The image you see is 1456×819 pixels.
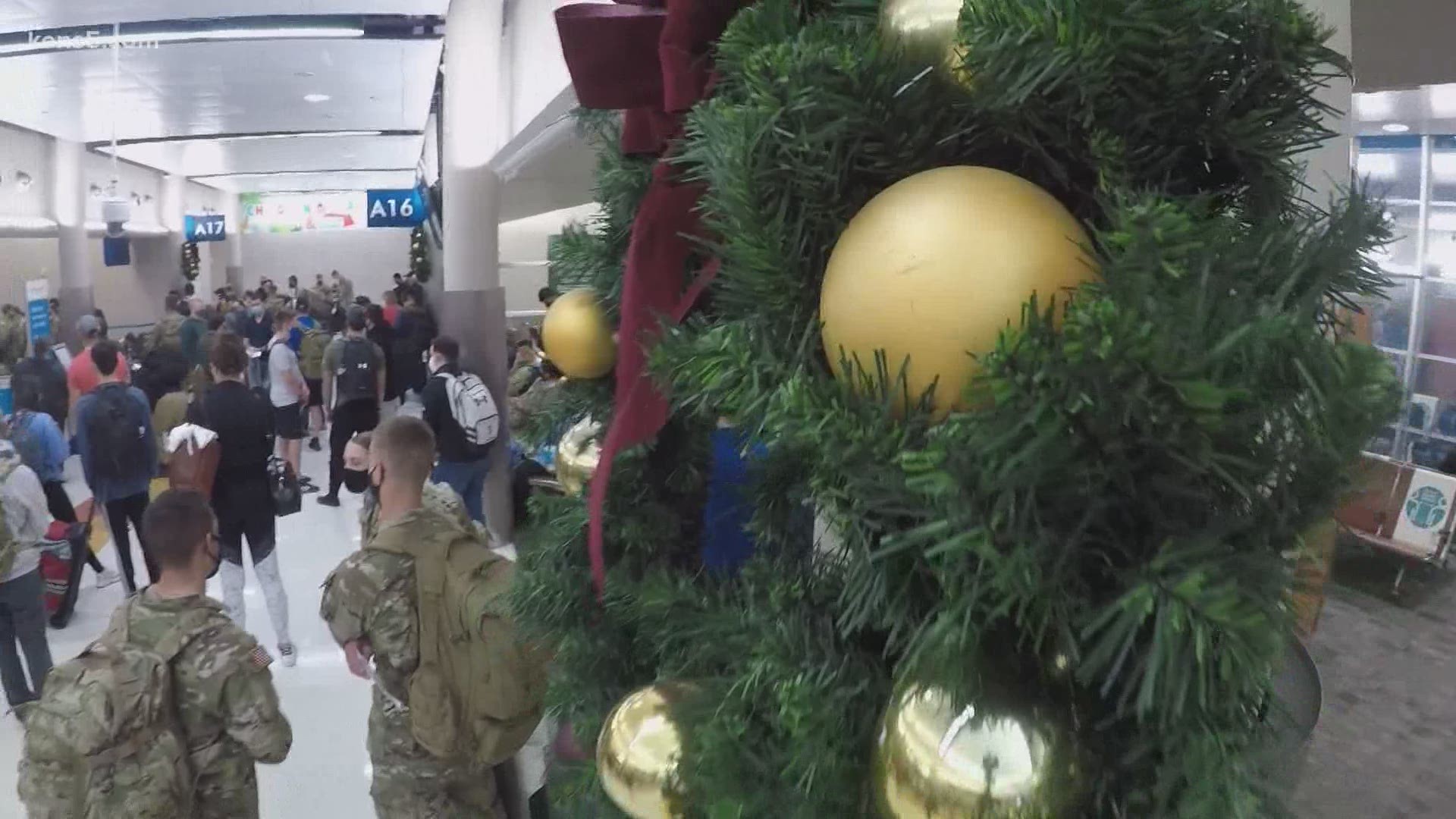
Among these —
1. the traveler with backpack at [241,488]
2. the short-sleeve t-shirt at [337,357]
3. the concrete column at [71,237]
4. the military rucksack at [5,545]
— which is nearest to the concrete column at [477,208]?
the short-sleeve t-shirt at [337,357]

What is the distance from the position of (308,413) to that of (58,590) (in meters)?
5.74

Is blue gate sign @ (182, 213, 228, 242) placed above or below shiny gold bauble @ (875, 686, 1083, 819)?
above

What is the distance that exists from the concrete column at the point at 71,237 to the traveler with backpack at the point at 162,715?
12821mm

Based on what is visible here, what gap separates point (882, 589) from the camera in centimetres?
59

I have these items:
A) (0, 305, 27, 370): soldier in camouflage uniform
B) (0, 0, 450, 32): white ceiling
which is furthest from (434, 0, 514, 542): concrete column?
(0, 305, 27, 370): soldier in camouflage uniform

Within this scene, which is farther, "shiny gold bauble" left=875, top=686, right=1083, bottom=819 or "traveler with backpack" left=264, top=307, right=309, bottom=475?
"traveler with backpack" left=264, top=307, right=309, bottom=475

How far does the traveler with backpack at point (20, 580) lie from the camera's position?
3.60 m

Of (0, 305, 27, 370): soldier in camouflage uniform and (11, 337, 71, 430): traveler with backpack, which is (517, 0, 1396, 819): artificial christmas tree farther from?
(0, 305, 27, 370): soldier in camouflage uniform

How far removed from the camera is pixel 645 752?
0.77 meters

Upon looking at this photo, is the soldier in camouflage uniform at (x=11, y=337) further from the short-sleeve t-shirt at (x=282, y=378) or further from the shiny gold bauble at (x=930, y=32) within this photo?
the shiny gold bauble at (x=930, y=32)

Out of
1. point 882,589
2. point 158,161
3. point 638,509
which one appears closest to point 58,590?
point 638,509

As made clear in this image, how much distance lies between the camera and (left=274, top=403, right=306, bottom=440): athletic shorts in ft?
24.1

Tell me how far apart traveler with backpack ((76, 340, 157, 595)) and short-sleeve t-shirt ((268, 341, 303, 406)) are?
239 cm

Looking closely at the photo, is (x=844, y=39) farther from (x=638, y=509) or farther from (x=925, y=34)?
(x=638, y=509)
